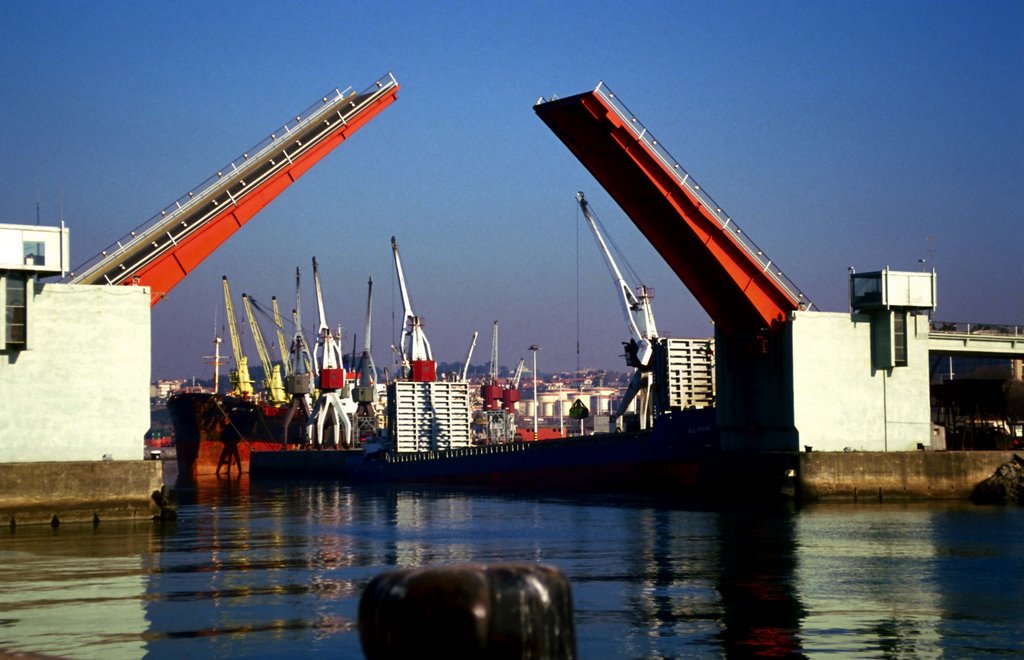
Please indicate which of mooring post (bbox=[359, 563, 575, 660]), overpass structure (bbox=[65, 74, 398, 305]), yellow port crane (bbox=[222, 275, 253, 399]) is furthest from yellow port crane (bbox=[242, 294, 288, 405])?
mooring post (bbox=[359, 563, 575, 660])

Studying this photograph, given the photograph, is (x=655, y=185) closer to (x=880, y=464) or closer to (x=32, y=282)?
(x=880, y=464)

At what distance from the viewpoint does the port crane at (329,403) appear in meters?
89.8

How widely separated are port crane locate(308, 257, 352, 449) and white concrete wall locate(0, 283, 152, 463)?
55760 mm

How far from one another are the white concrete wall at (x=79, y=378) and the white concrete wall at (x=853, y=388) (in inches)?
765

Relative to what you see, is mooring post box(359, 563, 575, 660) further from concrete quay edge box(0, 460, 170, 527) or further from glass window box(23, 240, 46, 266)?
glass window box(23, 240, 46, 266)

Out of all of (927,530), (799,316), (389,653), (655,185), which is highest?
(655,185)

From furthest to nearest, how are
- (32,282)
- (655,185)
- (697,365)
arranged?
(697,365) < (655,185) < (32,282)

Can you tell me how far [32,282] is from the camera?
1265 inches

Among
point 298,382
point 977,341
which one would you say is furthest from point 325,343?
point 977,341

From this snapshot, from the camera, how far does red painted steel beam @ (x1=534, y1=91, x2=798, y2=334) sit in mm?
36062

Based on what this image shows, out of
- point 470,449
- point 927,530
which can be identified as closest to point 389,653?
point 927,530

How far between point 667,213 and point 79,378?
16.7 metres

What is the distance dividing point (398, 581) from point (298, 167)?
1460 inches

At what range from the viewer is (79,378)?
107ft
